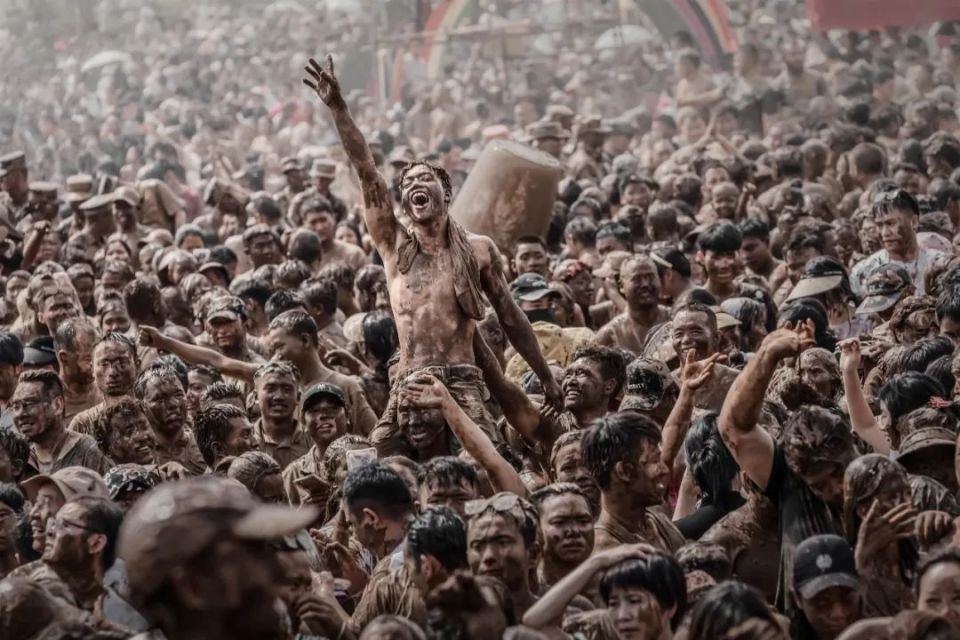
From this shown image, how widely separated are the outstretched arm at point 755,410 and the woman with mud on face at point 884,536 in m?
0.48

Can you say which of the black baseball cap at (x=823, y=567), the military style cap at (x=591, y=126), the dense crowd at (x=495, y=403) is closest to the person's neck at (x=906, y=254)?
the dense crowd at (x=495, y=403)

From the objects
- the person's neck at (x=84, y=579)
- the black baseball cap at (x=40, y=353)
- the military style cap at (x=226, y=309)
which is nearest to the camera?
the person's neck at (x=84, y=579)

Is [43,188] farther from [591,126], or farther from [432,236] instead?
[432,236]

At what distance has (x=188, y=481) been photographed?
4957 mm

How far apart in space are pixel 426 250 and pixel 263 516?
16.3 feet

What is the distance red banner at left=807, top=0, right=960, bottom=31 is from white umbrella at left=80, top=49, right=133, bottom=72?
40.6 ft

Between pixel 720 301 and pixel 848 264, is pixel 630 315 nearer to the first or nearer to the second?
pixel 720 301

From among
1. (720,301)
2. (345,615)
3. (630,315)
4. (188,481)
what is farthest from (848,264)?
(188,481)

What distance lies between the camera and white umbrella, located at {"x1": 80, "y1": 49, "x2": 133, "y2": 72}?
3466cm

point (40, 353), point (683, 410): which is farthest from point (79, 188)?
point (683, 410)

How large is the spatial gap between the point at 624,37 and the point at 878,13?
178 inches

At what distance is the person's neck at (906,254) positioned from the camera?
12.5m

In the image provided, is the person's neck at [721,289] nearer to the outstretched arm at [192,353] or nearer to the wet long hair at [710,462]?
the outstretched arm at [192,353]

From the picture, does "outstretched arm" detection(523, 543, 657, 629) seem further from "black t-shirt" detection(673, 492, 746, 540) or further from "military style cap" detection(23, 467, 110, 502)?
"military style cap" detection(23, 467, 110, 502)
